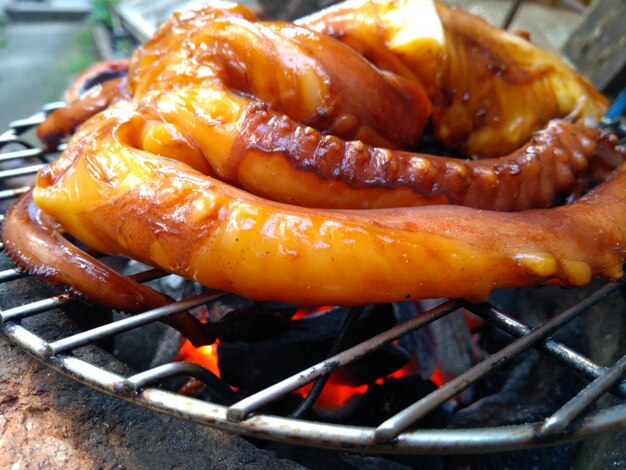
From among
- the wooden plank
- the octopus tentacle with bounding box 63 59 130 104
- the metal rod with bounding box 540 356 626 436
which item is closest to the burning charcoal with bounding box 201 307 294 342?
the metal rod with bounding box 540 356 626 436

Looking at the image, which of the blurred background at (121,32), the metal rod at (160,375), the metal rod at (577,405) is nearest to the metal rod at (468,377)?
the metal rod at (577,405)

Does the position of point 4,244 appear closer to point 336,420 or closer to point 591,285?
point 336,420

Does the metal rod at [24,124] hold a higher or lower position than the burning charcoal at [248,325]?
lower

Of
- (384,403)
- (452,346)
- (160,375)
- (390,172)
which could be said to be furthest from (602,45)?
(160,375)

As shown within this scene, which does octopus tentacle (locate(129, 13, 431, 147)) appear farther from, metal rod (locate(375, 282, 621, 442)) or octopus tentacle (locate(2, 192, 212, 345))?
metal rod (locate(375, 282, 621, 442))

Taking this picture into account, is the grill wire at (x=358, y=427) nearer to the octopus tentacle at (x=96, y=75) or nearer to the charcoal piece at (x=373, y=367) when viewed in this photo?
the charcoal piece at (x=373, y=367)

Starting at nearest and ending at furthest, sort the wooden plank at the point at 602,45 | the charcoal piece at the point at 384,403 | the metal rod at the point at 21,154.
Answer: the charcoal piece at the point at 384,403, the metal rod at the point at 21,154, the wooden plank at the point at 602,45
